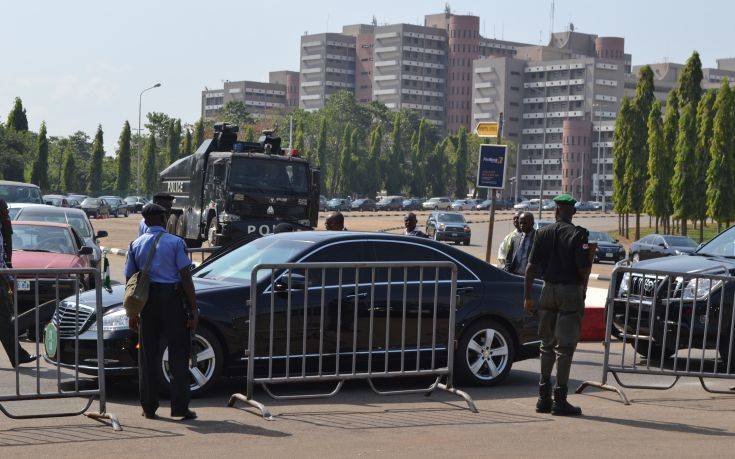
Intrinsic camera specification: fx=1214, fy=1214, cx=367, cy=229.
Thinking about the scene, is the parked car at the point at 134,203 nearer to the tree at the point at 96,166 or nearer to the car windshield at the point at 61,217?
the tree at the point at 96,166

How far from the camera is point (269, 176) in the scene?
2603 centimetres

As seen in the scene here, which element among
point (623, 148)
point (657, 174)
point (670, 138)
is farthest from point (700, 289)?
point (623, 148)

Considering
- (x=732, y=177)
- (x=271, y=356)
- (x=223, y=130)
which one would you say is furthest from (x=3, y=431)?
(x=732, y=177)

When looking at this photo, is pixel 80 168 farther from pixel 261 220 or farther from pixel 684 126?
pixel 261 220

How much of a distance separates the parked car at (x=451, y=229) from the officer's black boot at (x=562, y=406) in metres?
48.1

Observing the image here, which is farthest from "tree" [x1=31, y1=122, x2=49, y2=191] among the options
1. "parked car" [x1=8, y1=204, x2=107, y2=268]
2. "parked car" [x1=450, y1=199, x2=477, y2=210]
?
"parked car" [x1=8, y1=204, x2=107, y2=268]

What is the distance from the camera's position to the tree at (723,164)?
60.1m

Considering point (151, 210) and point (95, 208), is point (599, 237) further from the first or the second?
point (95, 208)

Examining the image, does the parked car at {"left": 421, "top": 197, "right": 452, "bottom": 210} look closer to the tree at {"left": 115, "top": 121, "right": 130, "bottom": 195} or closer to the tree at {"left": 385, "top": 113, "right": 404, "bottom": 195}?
the tree at {"left": 385, "top": 113, "right": 404, "bottom": 195}

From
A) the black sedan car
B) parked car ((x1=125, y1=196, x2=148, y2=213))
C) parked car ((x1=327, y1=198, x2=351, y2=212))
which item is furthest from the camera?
parked car ((x1=327, y1=198, x2=351, y2=212))

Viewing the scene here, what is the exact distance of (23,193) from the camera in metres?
33.9

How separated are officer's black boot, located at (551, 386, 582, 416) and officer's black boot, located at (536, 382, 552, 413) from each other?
0.09 m

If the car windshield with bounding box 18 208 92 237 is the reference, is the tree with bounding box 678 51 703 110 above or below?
above

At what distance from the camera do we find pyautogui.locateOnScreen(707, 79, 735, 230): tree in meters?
60.1
